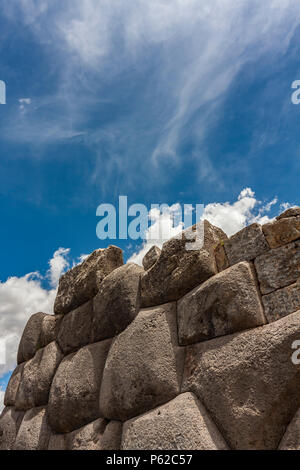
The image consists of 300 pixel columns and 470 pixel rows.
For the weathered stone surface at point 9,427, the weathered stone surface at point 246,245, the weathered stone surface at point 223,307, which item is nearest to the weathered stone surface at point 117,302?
the weathered stone surface at point 223,307

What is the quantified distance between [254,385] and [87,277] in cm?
201

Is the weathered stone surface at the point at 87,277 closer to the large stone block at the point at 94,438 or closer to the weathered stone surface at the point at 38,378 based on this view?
the weathered stone surface at the point at 38,378

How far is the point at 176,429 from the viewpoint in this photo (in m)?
1.89

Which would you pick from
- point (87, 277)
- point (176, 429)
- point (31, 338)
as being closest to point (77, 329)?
point (87, 277)

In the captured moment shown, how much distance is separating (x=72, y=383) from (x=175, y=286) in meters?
1.28

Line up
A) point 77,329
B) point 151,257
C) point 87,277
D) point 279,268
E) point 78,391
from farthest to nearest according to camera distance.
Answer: point 87,277, point 77,329, point 151,257, point 78,391, point 279,268

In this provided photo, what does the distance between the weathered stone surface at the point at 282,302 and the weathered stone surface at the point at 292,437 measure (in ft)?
1.64

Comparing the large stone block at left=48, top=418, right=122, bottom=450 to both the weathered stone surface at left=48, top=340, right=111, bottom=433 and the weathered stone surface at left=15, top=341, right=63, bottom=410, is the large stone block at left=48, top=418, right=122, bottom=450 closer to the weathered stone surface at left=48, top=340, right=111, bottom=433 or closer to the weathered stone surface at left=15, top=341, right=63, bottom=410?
the weathered stone surface at left=48, top=340, right=111, bottom=433

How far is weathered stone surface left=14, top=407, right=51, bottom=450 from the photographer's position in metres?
2.96

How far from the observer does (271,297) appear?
6.51ft

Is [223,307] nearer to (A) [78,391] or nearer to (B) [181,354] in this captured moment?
(B) [181,354]
